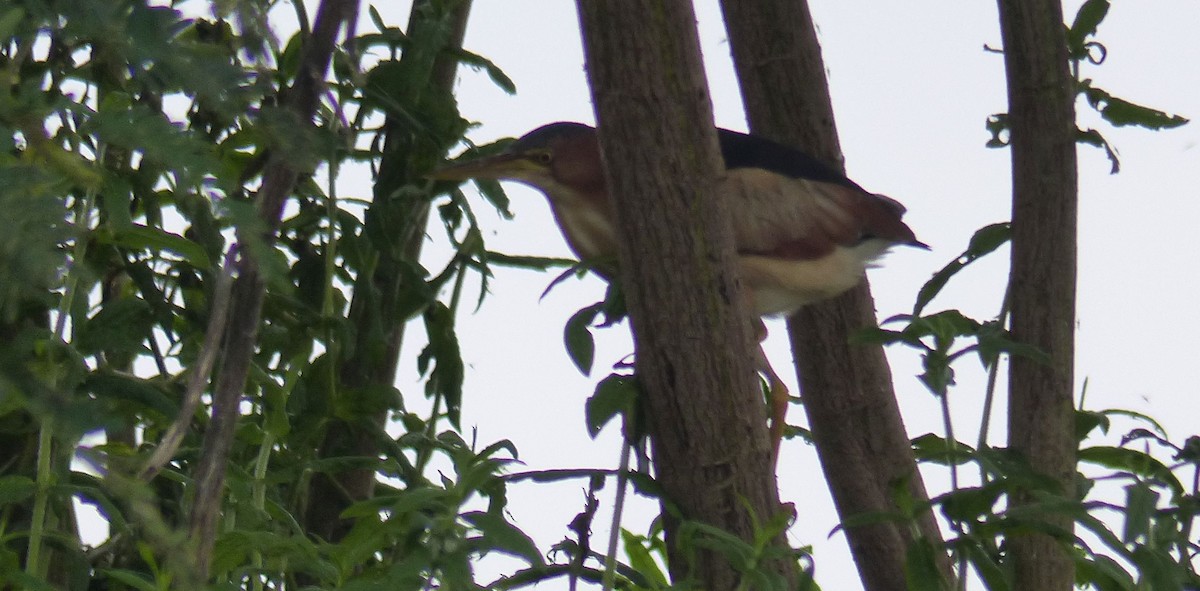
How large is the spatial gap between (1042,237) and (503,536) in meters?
0.73

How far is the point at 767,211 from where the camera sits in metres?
1.41

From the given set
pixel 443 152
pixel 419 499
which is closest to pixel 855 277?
pixel 443 152

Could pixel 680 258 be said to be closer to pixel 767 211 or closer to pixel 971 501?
pixel 971 501

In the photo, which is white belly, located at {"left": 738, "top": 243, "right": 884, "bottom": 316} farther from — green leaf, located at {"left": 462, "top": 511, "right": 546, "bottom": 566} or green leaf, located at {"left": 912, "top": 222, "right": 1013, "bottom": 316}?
green leaf, located at {"left": 462, "top": 511, "right": 546, "bottom": 566}

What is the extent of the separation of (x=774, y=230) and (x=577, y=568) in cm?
54

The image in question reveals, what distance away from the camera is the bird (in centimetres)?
140

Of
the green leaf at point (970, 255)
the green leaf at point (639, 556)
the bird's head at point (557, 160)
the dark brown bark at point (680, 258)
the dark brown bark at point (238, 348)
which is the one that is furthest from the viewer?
the bird's head at point (557, 160)

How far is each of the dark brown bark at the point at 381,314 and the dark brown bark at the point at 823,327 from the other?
0.33 m

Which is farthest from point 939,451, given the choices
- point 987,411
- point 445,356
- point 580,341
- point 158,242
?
point 158,242

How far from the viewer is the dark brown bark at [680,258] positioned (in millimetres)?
976

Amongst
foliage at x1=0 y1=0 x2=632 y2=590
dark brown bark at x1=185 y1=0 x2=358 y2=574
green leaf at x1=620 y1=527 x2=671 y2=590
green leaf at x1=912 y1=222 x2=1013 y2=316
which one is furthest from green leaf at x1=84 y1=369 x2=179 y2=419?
green leaf at x1=912 y1=222 x2=1013 y2=316

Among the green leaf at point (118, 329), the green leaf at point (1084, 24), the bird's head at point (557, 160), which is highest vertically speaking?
the green leaf at point (1084, 24)

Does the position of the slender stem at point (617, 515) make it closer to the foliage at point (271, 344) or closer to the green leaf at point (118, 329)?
the foliage at point (271, 344)

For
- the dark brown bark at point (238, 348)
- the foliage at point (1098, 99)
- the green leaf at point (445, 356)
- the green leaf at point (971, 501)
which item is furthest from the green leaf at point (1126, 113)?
the dark brown bark at point (238, 348)
